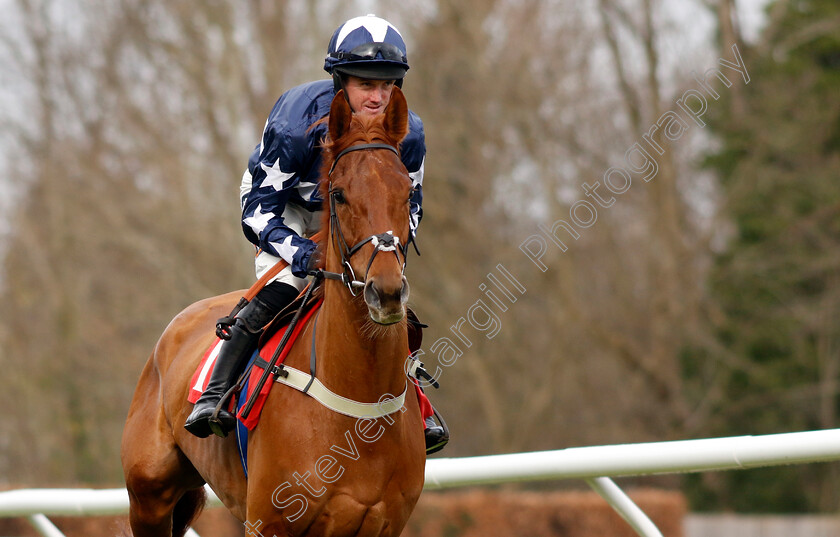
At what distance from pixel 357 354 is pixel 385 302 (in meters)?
0.54

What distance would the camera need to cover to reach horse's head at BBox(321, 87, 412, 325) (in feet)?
10.5

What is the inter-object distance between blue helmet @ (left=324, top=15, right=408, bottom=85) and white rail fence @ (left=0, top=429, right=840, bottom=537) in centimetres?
166

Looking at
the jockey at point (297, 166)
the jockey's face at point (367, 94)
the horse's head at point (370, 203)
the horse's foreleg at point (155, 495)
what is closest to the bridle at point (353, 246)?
the horse's head at point (370, 203)

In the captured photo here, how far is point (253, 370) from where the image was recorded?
3955mm

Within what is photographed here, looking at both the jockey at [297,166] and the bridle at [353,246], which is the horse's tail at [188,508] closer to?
the jockey at [297,166]

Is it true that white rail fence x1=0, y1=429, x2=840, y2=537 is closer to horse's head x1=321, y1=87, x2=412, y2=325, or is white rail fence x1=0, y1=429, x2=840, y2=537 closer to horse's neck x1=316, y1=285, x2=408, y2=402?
horse's neck x1=316, y1=285, x2=408, y2=402

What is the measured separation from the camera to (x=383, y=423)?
12.2 feet

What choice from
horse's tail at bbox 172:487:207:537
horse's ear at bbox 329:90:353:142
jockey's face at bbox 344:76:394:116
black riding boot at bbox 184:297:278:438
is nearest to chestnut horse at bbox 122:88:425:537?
horse's ear at bbox 329:90:353:142

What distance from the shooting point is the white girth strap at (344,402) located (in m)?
3.67

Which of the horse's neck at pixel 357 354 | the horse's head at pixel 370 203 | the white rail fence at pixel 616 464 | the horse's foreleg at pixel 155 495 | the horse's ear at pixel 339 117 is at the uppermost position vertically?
the horse's ear at pixel 339 117

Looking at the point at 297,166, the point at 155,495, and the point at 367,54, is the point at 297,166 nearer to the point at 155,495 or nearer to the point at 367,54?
the point at 367,54

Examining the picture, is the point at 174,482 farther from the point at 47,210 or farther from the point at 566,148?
the point at 47,210

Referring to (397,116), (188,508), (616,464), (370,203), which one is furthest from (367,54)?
(188,508)

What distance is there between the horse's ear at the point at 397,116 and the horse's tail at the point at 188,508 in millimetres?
2406
